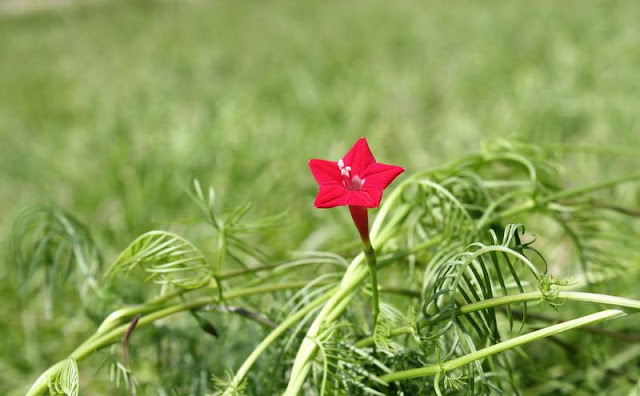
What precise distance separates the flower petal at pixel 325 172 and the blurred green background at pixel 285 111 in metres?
0.45

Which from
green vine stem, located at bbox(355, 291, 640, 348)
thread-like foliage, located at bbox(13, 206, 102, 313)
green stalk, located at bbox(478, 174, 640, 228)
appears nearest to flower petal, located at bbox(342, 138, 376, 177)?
green vine stem, located at bbox(355, 291, 640, 348)

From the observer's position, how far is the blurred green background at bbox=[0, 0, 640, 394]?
1.82m

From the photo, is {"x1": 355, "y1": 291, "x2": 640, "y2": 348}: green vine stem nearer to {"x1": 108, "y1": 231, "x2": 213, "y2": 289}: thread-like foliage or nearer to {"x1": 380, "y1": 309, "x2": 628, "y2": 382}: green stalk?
{"x1": 380, "y1": 309, "x2": 628, "y2": 382}: green stalk

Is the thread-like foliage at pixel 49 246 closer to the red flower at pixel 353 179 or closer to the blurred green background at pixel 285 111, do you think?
the blurred green background at pixel 285 111

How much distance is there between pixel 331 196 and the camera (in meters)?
0.58

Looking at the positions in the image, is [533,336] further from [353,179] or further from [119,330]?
[119,330]

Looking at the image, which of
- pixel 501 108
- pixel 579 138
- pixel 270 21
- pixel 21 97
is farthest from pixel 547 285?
pixel 270 21

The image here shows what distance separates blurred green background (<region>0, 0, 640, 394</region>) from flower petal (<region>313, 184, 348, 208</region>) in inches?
19.0

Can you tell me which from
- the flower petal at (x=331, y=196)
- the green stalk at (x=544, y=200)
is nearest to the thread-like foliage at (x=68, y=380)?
the flower petal at (x=331, y=196)

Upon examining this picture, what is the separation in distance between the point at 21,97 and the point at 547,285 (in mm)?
3503

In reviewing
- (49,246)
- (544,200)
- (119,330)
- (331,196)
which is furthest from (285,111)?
(331,196)

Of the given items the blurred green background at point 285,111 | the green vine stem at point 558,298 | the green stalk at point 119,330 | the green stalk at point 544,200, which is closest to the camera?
the green vine stem at point 558,298

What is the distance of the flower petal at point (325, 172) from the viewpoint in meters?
0.61

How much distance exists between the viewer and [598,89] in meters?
2.38
